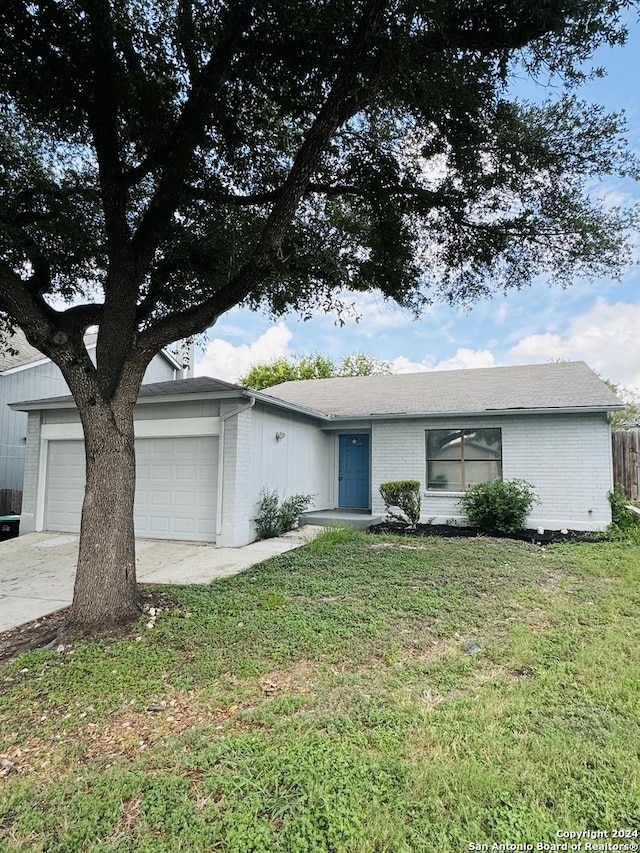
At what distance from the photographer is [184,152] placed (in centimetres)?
498

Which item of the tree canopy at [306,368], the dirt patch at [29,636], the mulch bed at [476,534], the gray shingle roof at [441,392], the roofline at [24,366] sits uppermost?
the tree canopy at [306,368]

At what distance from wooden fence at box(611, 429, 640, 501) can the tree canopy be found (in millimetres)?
20518

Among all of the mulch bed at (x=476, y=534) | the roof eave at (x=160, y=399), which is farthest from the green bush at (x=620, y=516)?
the roof eave at (x=160, y=399)

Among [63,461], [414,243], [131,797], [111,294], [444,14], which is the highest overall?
[444,14]

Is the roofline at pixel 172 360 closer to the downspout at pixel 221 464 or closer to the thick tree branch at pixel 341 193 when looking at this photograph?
the downspout at pixel 221 464

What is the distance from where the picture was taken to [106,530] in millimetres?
4484

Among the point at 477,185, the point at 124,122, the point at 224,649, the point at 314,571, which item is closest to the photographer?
the point at 224,649

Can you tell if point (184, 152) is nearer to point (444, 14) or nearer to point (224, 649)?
point (444, 14)

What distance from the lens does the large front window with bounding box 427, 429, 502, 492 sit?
11.0 m

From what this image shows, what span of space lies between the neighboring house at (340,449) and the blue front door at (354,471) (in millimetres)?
30

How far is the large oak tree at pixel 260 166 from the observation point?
4410 millimetres

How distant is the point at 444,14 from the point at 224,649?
225 inches

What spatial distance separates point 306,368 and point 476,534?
22552 millimetres

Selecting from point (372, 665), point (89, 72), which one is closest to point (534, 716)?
point (372, 665)
